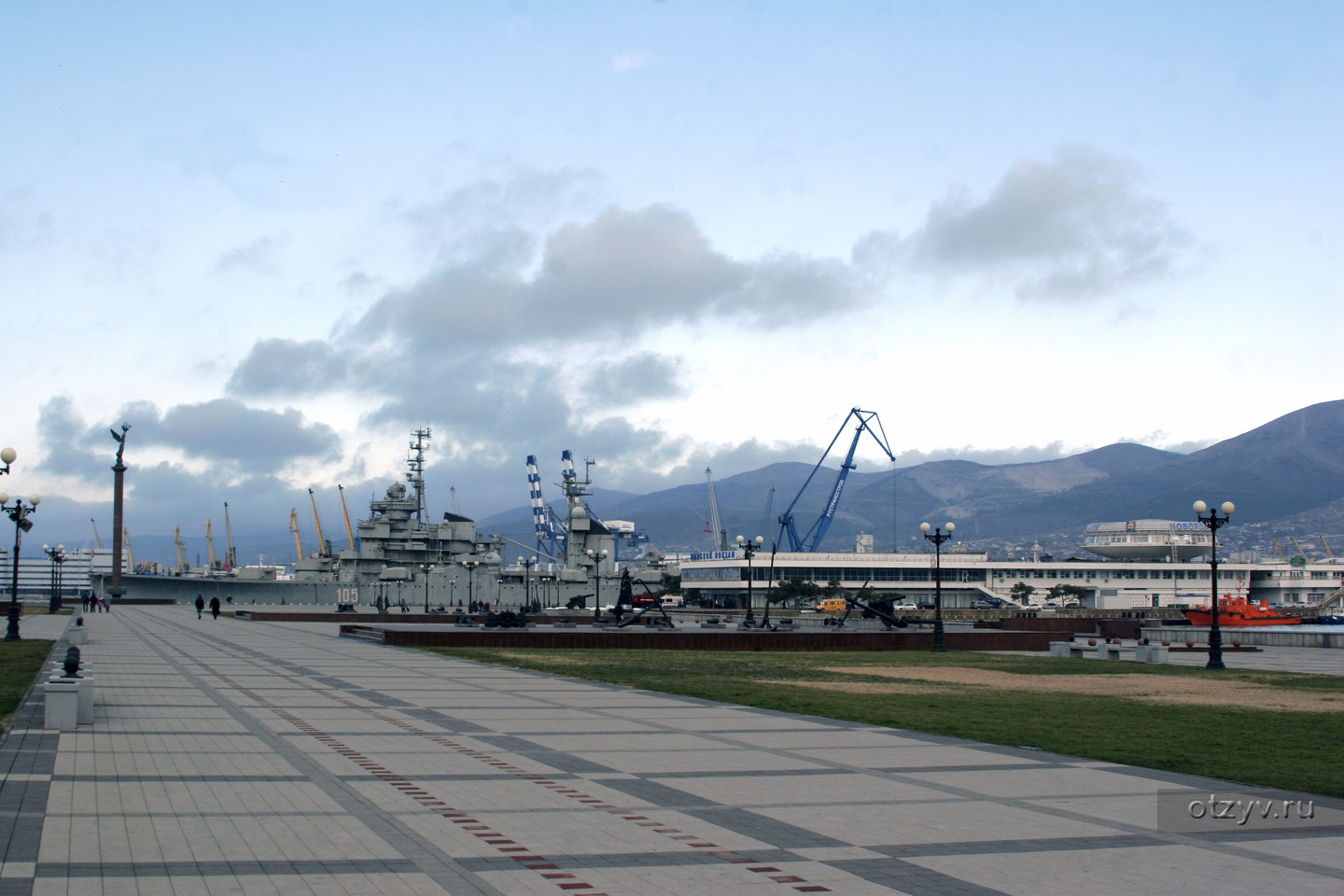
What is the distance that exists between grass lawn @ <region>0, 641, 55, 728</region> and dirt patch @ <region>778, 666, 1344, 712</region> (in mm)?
14361

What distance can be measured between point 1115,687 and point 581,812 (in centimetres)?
1707

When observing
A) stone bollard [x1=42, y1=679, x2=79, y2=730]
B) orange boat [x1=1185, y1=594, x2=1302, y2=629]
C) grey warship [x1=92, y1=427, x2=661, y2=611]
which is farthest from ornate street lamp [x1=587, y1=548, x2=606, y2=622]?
stone bollard [x1=42, y1=679, x2=79, y2=730]

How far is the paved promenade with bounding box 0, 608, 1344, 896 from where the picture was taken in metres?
7.45

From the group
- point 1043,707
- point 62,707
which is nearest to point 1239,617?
point 1043,707

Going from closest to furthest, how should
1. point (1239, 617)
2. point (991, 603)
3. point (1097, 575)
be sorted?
point (1239, 617)
point (991, 603)
point (1097, 575)

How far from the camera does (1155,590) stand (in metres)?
126

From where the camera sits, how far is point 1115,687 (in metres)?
23.1

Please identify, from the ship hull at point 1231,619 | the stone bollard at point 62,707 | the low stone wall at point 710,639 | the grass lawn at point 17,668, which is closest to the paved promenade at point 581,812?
A: the stone bollard at point 62,707

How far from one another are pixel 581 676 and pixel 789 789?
1371 cm

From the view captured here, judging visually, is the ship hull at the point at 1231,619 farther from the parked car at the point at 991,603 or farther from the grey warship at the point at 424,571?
the parked car at the point at 991,603

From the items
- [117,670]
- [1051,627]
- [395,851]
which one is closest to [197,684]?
[117,670]

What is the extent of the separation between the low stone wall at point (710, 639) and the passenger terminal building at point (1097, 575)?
79127mm

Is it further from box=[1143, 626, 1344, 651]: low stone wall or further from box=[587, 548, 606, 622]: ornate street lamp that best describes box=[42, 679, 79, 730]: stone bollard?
box=[587, 548, 606, 622]: ornate street lamp

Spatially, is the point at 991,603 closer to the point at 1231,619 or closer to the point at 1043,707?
the point at 1231,619
